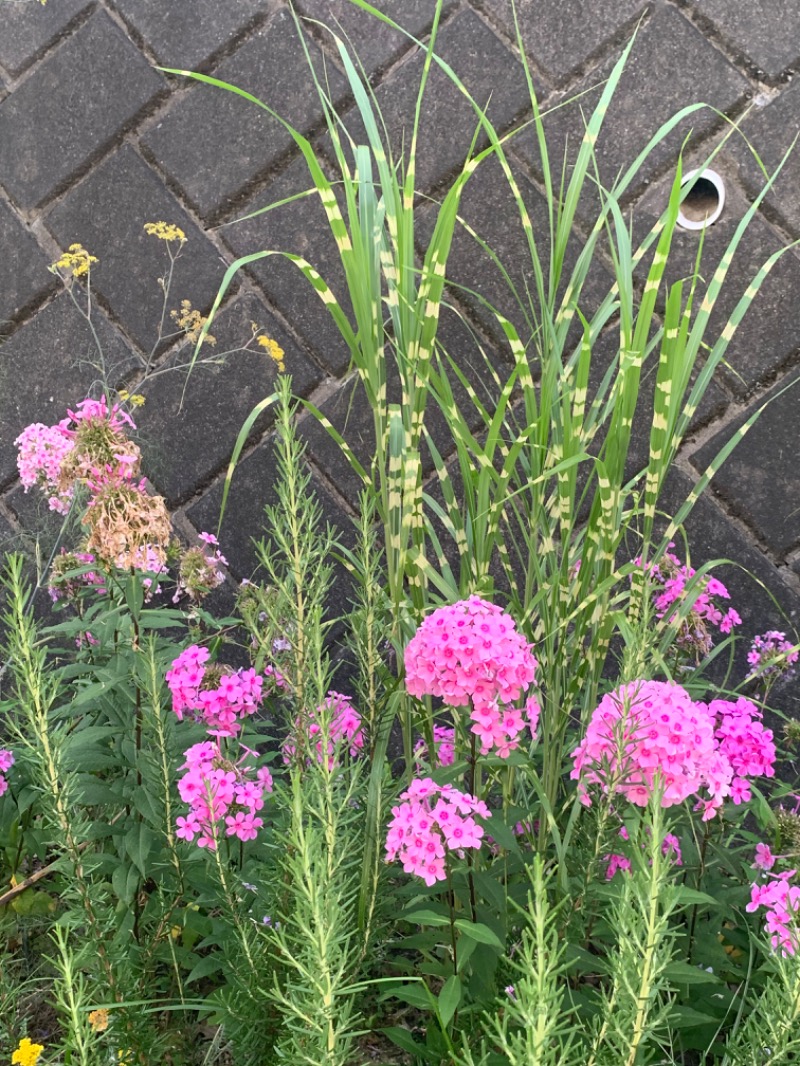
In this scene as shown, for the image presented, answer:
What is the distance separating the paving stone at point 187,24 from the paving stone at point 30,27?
14 cm

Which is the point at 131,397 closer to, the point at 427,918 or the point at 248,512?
the point at 248,512

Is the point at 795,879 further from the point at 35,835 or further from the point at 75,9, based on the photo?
the point at 75,9

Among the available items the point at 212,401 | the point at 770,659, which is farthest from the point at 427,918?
the point at 212,401

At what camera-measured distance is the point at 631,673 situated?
1084 millimetres

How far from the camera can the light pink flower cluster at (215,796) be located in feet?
3.82

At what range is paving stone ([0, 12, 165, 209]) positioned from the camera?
226 cm

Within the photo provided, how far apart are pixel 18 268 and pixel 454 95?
110 cm

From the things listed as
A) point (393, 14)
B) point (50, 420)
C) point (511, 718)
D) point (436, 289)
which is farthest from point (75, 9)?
point (511, 718)

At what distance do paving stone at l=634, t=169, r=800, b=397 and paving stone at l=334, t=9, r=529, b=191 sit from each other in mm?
370

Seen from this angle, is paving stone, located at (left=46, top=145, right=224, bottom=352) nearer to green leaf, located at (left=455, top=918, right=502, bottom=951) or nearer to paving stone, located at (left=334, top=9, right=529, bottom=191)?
paving stone, located at (left=334, top=9, right=529, bottom=191)

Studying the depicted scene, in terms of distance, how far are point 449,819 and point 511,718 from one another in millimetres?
142

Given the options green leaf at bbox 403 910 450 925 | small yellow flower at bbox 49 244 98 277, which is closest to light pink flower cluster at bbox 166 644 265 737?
green leaf at bbox 403 910 450 925

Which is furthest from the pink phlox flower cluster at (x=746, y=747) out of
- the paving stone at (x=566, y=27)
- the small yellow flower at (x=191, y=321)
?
the paving stone at (x=566, y=27)

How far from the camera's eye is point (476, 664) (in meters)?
1.09
